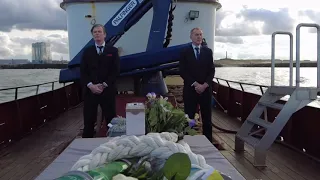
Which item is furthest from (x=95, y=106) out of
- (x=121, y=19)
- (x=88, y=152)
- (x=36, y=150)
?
(x=121, y=19)

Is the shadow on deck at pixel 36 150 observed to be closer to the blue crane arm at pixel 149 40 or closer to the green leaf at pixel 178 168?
the blue crane arm at pixel 149 40

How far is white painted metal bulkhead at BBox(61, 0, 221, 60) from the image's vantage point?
9079 mm

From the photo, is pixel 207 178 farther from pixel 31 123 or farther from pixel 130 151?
pixel 31 123

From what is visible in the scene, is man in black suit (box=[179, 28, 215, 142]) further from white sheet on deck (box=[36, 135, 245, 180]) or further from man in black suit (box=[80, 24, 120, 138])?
white sheet on deck (box=[36, 135, 245, 180])

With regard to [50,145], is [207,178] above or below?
above

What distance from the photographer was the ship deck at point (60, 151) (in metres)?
4.28

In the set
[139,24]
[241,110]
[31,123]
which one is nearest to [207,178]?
[31,123]

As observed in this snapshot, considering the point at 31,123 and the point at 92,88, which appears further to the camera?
the point at 31,123

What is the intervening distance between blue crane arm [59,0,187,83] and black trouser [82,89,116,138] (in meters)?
2.55

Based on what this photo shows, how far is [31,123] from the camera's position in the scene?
7.12 m

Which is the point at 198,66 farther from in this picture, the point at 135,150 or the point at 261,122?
the point at 135,150

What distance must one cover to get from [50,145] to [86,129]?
4.55 feet

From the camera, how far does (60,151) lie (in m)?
5.44

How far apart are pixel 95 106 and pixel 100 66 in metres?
0.52
